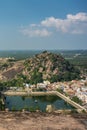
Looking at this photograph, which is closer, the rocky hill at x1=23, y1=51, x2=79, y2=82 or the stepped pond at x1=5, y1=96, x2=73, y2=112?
the stepped pond at x1=5, y1=96, x2=73, y2=112

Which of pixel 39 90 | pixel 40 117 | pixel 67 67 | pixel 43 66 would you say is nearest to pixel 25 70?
pixel 43 66

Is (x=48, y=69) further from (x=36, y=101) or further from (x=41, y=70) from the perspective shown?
(x=36, y=101)

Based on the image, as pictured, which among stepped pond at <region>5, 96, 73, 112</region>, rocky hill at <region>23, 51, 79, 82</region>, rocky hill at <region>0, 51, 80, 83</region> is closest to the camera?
stepped pond at <region>5, 96, 73, 112</region>

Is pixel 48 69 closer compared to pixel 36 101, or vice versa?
pixel 36 101

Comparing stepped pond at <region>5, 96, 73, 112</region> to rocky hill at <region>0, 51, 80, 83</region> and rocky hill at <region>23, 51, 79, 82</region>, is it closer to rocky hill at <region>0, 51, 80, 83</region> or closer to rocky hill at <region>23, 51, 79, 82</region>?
rocky hill at <region>0, 51, 80, 83</region>

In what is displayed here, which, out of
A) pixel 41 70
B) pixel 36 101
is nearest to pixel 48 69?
pixel 41 70

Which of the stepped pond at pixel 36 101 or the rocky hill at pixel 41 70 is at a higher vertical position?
the rocky hill at pixel 41 70

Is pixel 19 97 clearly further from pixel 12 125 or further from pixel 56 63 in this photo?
pixel 12 125

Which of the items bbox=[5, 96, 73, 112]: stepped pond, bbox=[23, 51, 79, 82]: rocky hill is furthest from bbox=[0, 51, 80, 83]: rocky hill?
bbox=[5, 96, 73, 112]: stepped pond

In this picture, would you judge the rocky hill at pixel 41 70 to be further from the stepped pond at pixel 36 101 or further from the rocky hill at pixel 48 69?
the stepped pond at pixel 36 101

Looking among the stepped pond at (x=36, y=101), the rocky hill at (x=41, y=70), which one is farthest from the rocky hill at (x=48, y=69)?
the stepped pond at (x=36, y=101)
